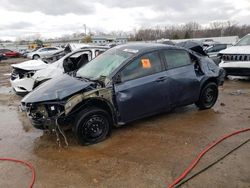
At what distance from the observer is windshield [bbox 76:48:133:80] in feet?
14.9

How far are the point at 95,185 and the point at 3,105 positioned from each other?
17.6ft

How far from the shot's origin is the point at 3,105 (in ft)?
23.8

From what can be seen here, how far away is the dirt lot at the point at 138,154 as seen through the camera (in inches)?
125

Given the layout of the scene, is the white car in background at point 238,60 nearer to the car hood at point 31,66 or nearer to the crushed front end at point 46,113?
the car hood at point 31,66

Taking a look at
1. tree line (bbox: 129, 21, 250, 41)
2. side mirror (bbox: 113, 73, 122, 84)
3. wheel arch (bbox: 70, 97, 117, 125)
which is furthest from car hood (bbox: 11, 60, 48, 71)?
tree line (bbox: 129, 21, 250, 41)

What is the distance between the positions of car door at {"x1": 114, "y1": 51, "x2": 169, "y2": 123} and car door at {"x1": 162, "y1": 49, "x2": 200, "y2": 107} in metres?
0.20

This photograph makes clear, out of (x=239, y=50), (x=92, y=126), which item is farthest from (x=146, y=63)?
(x=239, y=50)

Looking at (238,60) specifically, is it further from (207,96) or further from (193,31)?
(193,31)

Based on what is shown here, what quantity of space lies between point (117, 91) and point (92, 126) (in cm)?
74

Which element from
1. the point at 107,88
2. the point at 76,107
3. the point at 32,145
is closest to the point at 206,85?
the point at 107,88

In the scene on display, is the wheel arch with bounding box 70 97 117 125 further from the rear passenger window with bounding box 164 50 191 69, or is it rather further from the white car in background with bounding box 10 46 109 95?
the white car in background with bounding box 10 46 109 95

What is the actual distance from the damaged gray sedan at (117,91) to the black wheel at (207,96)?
0.19 metres

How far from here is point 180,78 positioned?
504cm

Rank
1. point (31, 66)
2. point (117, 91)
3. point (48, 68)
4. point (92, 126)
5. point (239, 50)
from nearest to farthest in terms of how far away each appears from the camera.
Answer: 1. point (92, 126)
2. point (117, 91)
3. point (48, 68)
4. point (31, 66)
5. point (239, 50)
